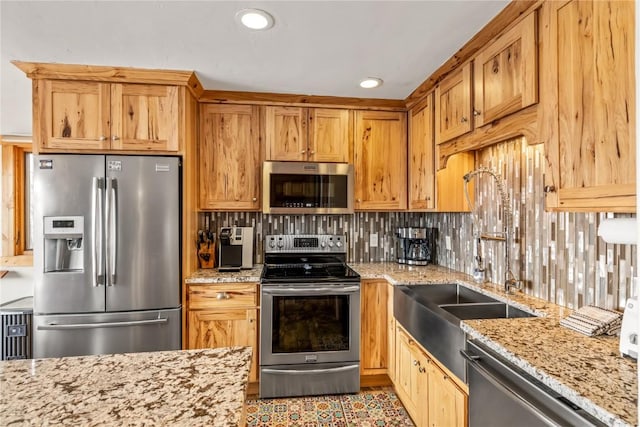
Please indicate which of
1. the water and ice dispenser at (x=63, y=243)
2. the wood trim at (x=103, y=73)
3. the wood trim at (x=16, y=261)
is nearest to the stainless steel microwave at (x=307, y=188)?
the wood trim at (x=103, y=73)

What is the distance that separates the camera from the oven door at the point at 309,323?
7.73ft

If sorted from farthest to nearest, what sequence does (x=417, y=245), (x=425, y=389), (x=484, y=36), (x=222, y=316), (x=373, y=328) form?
1. (x=417, y=245)
2. (x=373, y=328)
3. (x=222, y=316)
4. (x=425, y=389)
5. (x=484, y=36)

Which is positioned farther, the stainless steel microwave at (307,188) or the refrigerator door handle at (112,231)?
the stainless steel microwave at (307,188)

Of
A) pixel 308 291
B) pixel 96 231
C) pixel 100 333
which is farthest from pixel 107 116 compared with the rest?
pixel 308 291

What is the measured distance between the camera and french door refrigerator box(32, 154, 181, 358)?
6.88 ft

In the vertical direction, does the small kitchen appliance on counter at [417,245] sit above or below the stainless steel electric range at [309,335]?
above

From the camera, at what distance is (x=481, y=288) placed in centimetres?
198

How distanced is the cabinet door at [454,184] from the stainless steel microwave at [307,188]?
727mm

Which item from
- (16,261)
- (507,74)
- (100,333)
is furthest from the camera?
(16,261)

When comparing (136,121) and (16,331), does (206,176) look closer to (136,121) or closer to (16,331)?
(136,121)

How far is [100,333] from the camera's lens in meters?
2.13

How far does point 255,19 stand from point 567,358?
189cm

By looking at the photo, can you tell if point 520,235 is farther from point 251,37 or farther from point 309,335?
point 251,37

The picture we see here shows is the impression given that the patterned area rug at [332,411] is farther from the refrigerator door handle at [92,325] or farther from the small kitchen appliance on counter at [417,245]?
the small kitchen appliance on counter at [417,245]
